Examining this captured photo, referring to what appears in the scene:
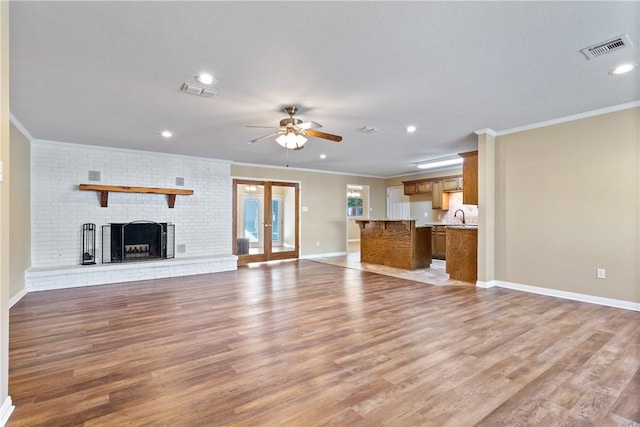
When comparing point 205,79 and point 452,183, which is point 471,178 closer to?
point 452,183

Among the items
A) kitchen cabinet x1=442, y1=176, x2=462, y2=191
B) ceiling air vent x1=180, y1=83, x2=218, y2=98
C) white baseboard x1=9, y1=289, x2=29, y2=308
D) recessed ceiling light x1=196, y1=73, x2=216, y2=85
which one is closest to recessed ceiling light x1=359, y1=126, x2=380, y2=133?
ceiling air vent x1=180, y1=83, x2=218, y2=98

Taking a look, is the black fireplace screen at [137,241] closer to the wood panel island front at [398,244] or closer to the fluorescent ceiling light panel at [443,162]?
the wood panel island front at [398,244]

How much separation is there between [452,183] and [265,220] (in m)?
4.91

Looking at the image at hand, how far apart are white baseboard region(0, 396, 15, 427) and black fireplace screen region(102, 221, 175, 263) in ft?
15.3

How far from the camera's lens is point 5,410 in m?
1.79

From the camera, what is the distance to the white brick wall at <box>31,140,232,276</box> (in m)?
5.51

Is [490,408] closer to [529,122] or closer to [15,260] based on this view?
[529,122]

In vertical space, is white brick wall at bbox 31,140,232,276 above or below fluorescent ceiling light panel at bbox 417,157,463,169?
below

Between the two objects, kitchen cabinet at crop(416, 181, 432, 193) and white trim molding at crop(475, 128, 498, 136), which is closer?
white trim molding at crop(475, 128, 498, 136)

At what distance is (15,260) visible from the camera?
443 centimetres

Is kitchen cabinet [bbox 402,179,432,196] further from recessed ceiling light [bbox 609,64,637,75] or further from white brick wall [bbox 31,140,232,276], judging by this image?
recessed ceiling light [bbox 609,64,637,75]

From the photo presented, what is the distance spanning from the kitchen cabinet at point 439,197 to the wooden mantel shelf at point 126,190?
6108mm

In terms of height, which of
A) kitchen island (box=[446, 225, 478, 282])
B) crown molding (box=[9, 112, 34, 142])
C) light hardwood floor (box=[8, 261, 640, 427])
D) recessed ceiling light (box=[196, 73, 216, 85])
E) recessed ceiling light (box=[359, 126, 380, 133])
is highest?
recessed ceiling light (box=[196, 73, 216, 85])

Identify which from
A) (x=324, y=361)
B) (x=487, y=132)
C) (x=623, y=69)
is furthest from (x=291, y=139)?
(x=623, y=69)
